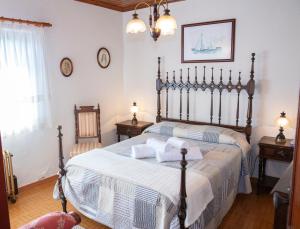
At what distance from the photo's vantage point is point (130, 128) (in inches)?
164

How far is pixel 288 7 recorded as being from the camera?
3.01m

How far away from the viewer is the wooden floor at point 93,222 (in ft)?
8.36

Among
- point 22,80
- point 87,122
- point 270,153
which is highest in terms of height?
point 22,80

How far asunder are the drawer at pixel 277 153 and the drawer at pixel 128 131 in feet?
6.11

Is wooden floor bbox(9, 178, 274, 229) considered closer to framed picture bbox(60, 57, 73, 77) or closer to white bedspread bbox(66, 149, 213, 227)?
white bedspread bbox(66, 149, 213, 227)

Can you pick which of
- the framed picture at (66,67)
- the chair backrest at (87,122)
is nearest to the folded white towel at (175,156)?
the chair backrest at (87,122)

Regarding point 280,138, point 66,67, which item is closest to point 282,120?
point 280,138

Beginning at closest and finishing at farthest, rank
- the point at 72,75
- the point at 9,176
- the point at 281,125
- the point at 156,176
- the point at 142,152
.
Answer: the point at 156,176 < the point at 142,152 < the point at 9,176 < the point at 281,125 < the point at 72,75

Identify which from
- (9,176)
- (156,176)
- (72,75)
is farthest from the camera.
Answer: (72,75)

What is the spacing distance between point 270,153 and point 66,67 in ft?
9.59

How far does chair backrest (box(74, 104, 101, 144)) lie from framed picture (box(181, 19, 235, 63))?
5.21 feet

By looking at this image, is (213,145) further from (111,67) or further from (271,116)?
(111,67)

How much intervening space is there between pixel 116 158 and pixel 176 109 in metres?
1.73

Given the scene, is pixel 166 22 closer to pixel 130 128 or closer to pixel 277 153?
pixel 277 153
